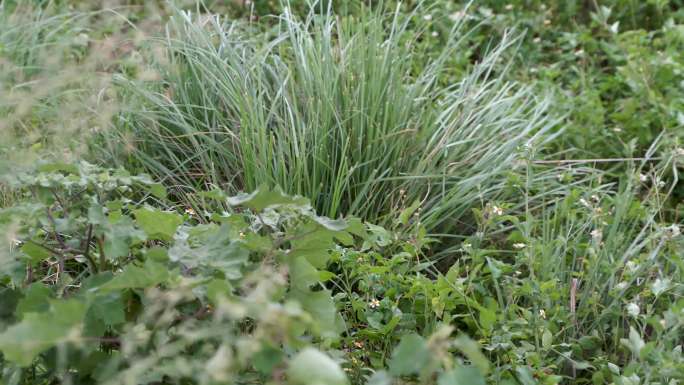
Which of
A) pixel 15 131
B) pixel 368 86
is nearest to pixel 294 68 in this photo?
pixel 368 86

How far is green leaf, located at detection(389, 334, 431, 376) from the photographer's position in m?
1.34

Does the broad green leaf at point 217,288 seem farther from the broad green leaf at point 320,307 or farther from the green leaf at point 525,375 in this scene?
the green leaf at point 525,375

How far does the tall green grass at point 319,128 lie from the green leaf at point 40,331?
120 cm

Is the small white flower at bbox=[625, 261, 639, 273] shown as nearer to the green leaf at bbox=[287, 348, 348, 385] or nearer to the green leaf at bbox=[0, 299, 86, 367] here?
the green leaf at bbox=[287, 348, 348, 385]

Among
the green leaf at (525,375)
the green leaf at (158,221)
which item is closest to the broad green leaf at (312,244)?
the green leaf at (158,221)

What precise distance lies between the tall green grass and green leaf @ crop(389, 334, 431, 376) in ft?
4.20

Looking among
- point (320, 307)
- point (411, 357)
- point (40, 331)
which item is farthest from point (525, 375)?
point (40, 331)

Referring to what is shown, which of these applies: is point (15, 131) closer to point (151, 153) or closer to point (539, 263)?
point (151, 153)

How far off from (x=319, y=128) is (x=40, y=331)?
1584 mm

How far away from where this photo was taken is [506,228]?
2.71m

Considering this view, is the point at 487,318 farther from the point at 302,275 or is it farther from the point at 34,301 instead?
the point at 34,301

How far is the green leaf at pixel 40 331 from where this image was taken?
55.5 inches

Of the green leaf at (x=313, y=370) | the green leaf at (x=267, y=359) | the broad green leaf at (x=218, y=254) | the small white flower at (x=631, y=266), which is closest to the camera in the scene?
the green leaf at (x=313, y=370)

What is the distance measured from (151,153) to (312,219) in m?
1.43
